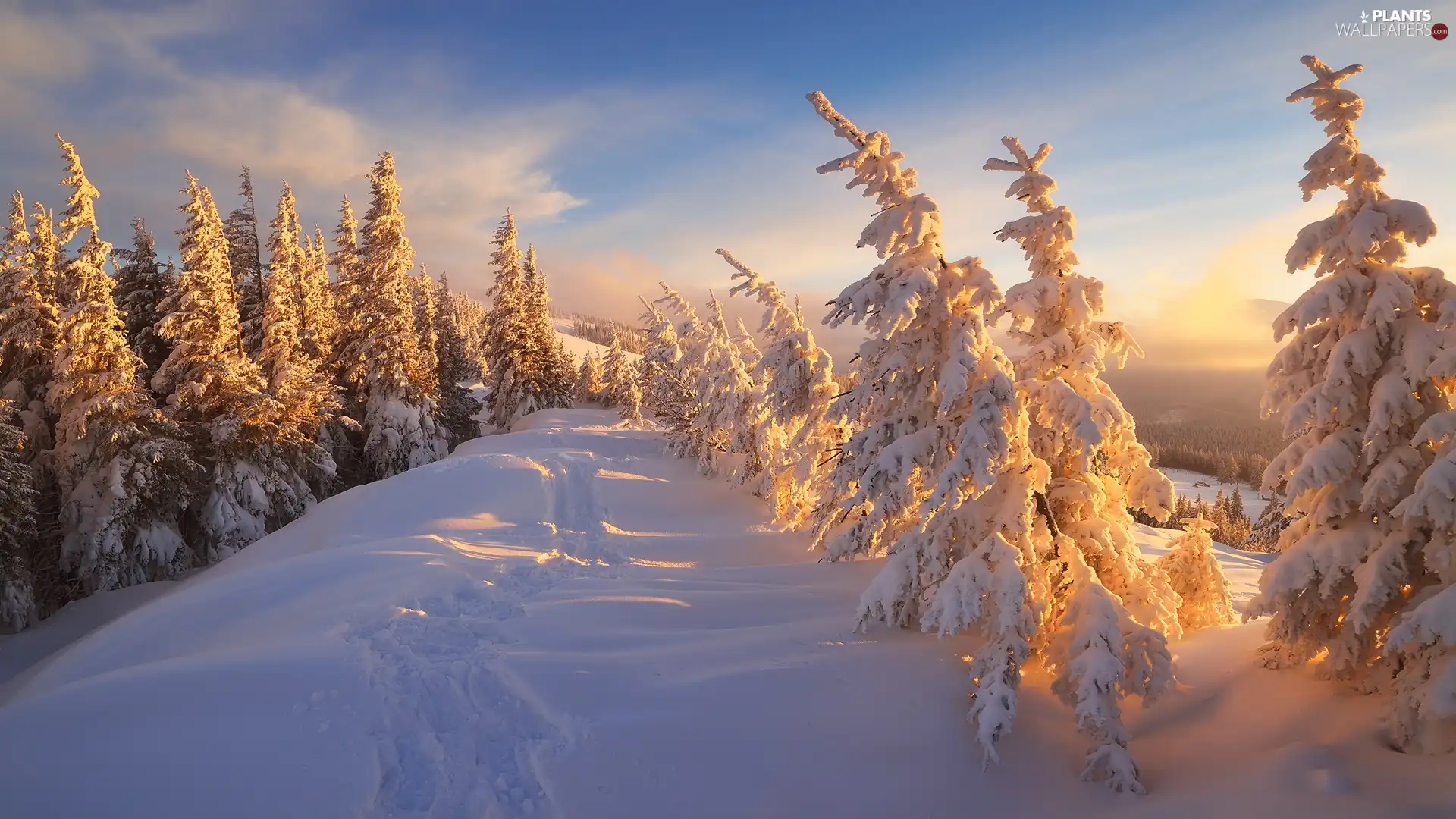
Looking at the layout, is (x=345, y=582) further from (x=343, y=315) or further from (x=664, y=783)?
(x=343, y=315)

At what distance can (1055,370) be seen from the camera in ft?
27.2

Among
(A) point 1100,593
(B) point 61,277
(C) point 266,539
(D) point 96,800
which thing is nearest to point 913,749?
(A) point 1100,593

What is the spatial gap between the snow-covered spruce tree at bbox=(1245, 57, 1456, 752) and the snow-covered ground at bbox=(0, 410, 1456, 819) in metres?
0.77

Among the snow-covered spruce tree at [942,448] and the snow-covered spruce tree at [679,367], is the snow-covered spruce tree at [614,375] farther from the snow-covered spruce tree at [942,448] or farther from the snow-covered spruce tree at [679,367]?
the snow-covered spruce tree at [942,448]

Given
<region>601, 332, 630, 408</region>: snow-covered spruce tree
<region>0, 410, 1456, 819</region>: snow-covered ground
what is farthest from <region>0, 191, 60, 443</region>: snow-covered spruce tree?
<region>601, 332, 630, 408</region>: snow-covered spruce tree

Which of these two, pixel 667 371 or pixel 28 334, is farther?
pixel 667 371

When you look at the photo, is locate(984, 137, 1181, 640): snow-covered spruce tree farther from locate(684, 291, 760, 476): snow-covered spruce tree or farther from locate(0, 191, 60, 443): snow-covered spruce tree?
locate(0, 191, 60, 443): snow-covered spruce tree

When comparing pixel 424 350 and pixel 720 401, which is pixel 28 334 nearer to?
pixel 424 350

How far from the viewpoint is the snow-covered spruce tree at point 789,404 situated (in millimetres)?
15727

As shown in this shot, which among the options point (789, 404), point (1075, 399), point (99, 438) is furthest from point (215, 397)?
point (1075, 399)

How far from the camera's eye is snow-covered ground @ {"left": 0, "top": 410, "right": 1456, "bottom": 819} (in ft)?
20.6

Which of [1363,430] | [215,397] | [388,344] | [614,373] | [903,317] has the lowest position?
[1363,430]

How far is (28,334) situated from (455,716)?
24.2m

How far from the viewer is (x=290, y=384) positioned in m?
24.6
